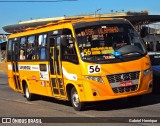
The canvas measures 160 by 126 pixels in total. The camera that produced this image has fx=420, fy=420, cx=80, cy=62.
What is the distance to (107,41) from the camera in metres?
12.2

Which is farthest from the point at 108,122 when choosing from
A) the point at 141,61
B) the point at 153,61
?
the point at 153,61

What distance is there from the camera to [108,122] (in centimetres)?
992

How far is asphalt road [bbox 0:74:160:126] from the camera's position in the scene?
10.2 metres

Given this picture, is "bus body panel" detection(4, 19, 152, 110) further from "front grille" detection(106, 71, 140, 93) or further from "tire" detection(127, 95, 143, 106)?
"tire" detection(127, 95, 143, 106)

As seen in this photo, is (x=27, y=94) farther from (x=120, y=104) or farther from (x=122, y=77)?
(x=122, y=77)

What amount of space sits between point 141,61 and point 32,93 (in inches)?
217

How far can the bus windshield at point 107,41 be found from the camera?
11.8 metres

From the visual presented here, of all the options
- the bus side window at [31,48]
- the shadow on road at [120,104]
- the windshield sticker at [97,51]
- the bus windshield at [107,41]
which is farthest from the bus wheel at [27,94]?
the windshield sticker at [97,51]

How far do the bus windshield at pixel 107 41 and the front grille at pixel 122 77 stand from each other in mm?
499

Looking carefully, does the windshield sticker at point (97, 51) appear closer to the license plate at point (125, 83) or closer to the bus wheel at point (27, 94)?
the license plate at point (125, 83)

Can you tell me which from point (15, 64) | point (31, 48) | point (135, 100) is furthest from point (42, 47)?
point (135, 100)

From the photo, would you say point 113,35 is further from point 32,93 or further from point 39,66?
point 32,93

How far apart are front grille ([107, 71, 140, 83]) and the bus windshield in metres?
0.50

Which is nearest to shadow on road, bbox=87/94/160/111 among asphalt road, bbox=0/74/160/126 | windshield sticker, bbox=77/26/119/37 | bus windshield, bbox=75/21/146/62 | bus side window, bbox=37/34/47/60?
asphalt road, bbox=0/74/160/126
